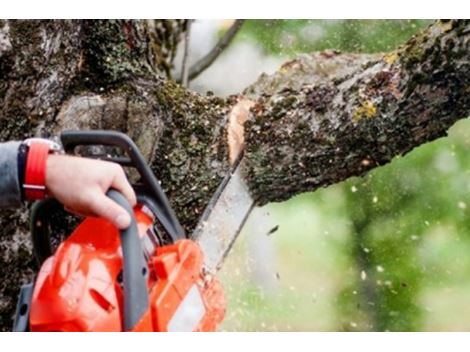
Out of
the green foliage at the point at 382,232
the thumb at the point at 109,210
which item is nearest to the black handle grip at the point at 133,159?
the thumb at the point at 109,210

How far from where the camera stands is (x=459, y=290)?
4484mm

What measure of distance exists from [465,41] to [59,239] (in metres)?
0.89

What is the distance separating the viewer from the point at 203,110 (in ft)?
5.58

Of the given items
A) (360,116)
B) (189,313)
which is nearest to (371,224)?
(360,116)

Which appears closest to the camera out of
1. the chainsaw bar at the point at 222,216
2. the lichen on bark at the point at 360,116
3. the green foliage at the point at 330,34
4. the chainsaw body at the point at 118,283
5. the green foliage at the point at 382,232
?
A: the chainsaw body at the point at 118,283

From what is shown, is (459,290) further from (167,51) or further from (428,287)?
(167,51)

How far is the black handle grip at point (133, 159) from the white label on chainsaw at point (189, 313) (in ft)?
0.39

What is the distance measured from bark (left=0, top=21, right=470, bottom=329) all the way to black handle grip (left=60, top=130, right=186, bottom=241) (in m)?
0.43

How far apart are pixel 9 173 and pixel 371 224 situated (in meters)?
3.92

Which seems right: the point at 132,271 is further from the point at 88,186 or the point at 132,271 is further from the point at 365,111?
the point at 365,111

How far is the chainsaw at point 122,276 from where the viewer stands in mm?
1008

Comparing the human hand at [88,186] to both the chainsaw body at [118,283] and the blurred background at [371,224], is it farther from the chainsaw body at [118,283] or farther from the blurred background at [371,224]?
the blurred background at [371,224]

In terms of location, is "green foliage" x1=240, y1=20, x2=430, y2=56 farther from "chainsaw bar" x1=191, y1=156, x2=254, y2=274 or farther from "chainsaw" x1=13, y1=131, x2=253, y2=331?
"chainsaw" x1=13, y1=131, x2=253, y2=331
